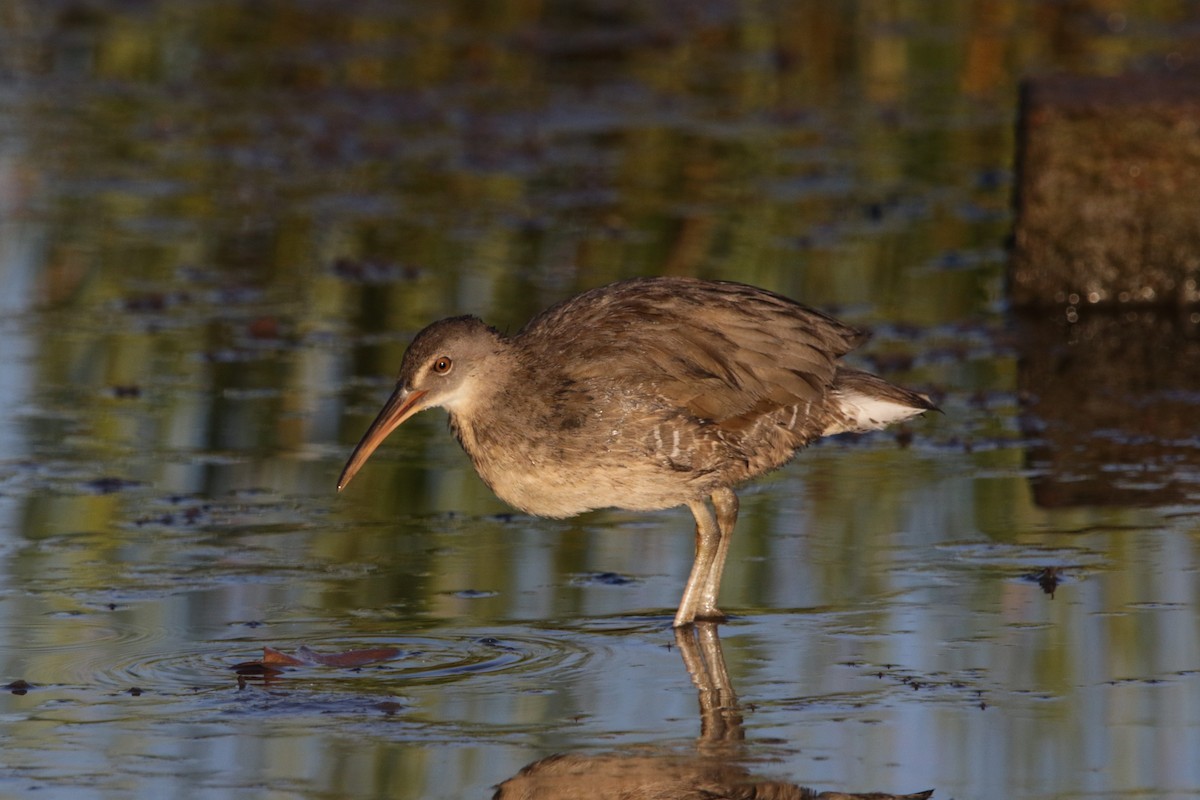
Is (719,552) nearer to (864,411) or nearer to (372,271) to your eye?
(864,411)

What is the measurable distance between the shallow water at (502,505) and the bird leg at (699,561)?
0.13 metres

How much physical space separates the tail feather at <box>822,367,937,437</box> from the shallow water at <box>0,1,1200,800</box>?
418 millimetres

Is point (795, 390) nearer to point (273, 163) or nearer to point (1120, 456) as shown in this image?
point (1120, 456)

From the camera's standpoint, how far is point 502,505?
807cm

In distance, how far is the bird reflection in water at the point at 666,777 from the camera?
Result: 200 inches

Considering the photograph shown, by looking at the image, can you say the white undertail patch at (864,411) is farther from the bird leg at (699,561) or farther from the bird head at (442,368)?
the bird head at (442,368)

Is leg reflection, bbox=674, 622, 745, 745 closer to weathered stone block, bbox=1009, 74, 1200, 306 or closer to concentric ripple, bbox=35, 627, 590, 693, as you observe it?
concentric ripple, bbox=35, 627, 590, 693

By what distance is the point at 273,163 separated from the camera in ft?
46.4

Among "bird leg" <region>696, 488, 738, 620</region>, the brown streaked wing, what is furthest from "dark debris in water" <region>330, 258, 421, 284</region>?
"bird leg" <region>696, 488, 738, 620</region>

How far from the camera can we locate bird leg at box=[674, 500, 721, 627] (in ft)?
21.7

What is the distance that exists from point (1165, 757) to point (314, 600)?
2.76m

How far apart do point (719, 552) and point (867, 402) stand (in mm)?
734

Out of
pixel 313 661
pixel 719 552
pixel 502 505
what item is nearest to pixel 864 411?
pixel 719 552

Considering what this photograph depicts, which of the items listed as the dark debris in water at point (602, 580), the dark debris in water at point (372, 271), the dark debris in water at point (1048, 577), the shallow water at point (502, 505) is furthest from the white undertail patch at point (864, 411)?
the dark debris in water at point (372, 271)
